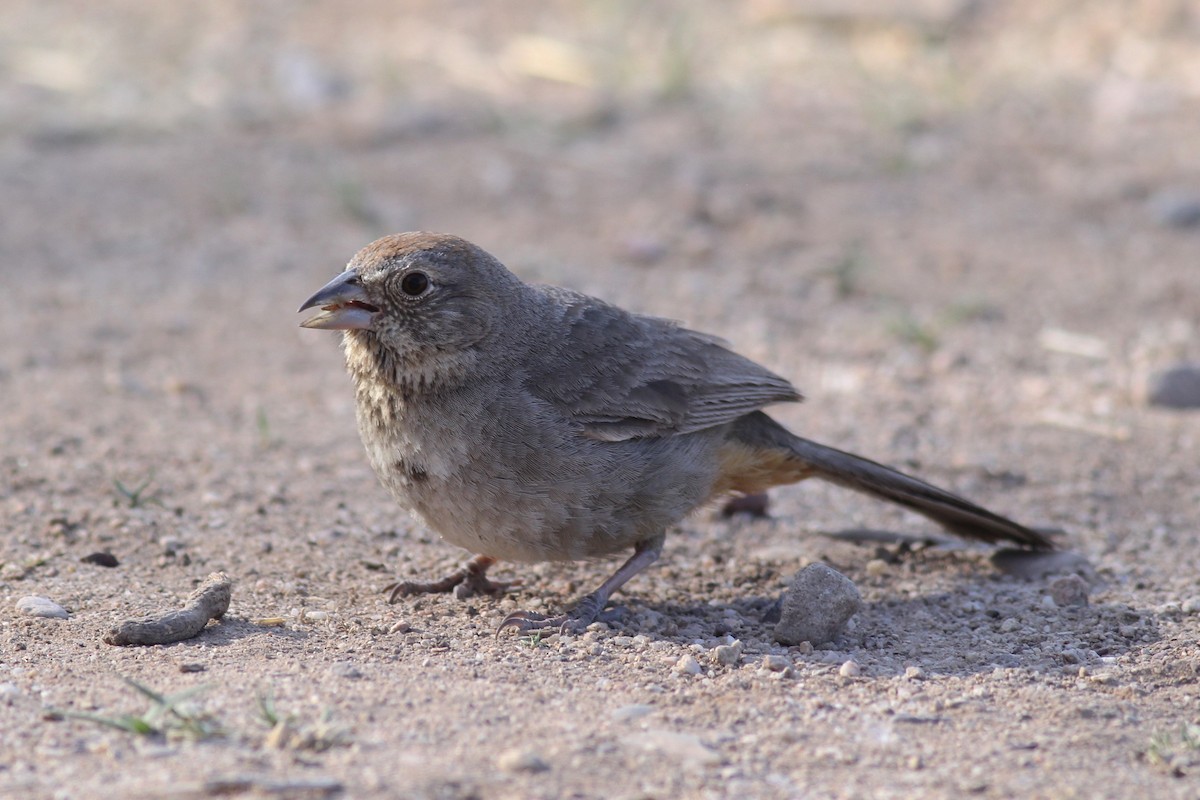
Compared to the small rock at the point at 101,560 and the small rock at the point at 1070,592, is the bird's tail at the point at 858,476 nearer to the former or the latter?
the small rock at the point at 1070,592

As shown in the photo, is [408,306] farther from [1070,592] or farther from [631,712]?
[1070,592]

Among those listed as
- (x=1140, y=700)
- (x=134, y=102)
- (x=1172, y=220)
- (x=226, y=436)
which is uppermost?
(x=134, y=102)

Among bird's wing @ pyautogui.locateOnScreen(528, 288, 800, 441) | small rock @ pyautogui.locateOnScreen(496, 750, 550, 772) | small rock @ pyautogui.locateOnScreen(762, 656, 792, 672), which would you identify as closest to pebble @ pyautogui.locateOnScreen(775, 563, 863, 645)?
small rock @ pyautogui.locateOnScreen(762, 656, 792, 672)

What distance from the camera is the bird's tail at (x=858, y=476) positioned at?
5609 millimetres

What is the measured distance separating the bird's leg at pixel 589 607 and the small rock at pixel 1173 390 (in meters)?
3.23

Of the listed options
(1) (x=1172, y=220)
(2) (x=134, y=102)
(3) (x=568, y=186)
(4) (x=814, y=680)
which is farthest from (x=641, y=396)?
(2) (x=134, y=102)

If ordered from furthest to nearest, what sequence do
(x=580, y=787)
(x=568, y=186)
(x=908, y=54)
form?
(x=908, y=54) < (x=568, y=186) < (x=580, y=787)

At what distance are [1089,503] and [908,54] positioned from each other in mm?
6728

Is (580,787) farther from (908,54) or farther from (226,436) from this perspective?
(908,54)

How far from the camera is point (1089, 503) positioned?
6.30 m

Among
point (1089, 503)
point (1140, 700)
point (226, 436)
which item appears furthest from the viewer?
point (226, 436)

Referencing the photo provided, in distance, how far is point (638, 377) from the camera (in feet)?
17.8

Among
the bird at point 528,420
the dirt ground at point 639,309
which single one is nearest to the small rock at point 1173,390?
the dirt ground at point 639,309

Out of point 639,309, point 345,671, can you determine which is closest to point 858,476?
point 345,671
